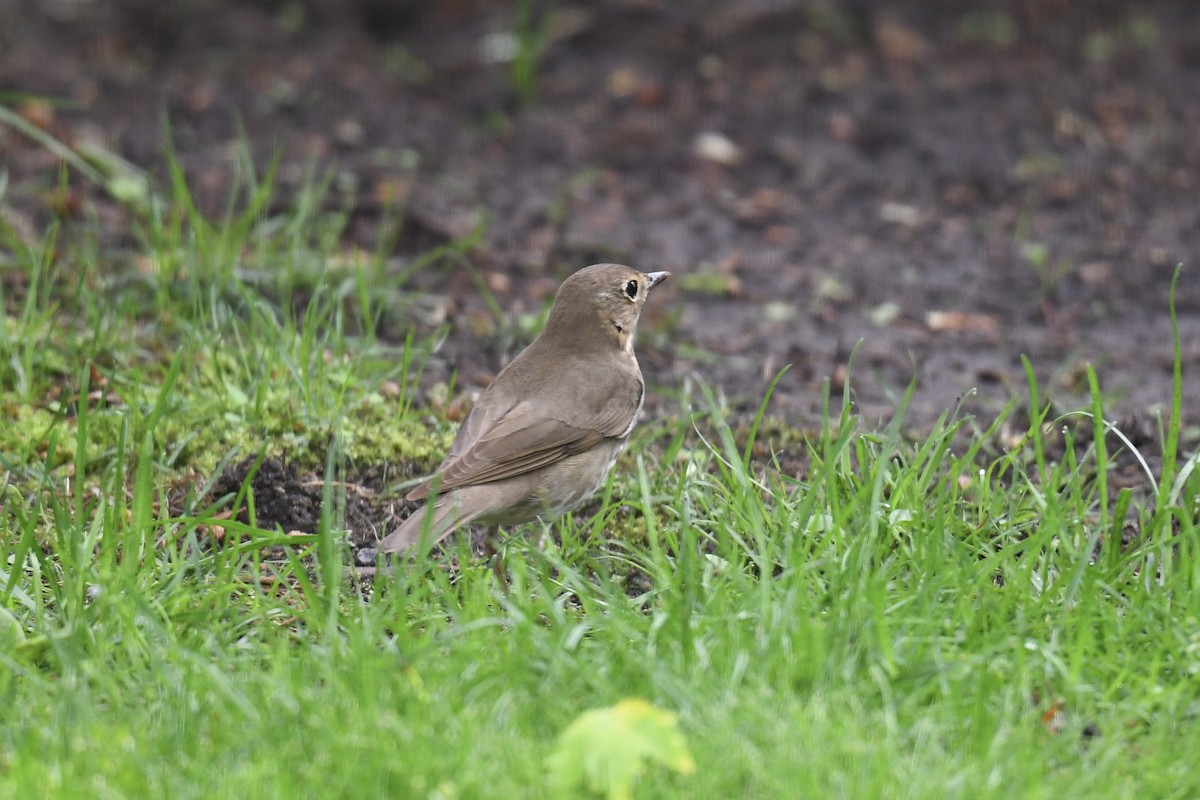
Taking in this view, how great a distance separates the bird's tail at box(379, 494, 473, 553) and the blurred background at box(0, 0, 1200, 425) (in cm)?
177

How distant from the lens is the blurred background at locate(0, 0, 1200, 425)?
743 centimetres

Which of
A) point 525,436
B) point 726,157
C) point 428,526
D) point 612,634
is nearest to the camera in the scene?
point 612,634

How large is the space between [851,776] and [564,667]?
760 mm

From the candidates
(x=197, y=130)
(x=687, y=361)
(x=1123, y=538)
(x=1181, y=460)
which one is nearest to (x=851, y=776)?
(x=1123, y=538)

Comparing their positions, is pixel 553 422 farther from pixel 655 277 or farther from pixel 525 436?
pixel 655 277

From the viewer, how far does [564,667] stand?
12.6 feet

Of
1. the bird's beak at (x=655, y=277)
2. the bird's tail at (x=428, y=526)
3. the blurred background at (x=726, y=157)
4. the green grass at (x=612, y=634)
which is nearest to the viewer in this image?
the green grass at (x=612, y=634)

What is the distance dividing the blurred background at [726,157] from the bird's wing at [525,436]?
51.5 inches

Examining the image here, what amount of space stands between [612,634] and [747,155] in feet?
19.5

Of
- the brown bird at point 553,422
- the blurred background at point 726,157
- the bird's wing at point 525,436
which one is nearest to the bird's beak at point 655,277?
the brown bird at point 553,422

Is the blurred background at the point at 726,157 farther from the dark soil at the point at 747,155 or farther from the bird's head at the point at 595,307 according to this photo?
the bird's head at the point at 595,307

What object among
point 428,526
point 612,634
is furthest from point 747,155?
point 612,634

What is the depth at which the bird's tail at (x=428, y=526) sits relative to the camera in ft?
14.2

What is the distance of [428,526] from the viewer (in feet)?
14.0
